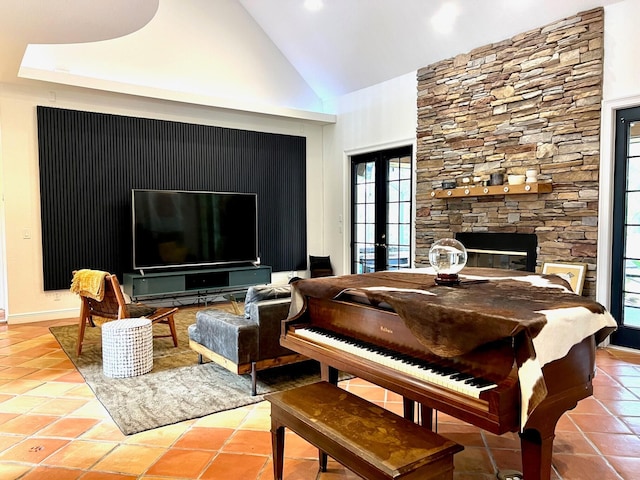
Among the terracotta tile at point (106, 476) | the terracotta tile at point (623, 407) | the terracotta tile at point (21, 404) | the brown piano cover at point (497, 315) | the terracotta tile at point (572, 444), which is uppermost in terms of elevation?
the brown piano cover at point (497, 315)

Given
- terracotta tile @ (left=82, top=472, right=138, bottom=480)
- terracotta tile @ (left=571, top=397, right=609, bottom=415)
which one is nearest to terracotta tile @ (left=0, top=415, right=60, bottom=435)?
terracotta tile @ (left=82, top=472, right=138, bottom=480)

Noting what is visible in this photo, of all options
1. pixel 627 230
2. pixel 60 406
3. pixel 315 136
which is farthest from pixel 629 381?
pixel 315 136

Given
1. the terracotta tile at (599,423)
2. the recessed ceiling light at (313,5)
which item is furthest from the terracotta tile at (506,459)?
the recessed ceiling light at (313,5)

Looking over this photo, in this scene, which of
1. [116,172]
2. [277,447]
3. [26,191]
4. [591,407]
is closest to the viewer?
[277,447]

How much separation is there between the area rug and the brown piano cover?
1.41 metres

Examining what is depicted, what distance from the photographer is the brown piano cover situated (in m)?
1.46

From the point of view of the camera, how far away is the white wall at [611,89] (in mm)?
4188

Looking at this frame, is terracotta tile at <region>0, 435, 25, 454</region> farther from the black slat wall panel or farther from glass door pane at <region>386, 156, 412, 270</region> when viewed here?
glass door pane at <region>386, 156, 412, 270</region>

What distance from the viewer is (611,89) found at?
434 cm

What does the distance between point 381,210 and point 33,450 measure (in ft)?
18.0

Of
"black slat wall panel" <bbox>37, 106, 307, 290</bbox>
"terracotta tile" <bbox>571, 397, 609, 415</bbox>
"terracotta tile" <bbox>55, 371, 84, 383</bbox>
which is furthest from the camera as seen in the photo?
"black slat wall panel" <bbox>37, 106, 307, 290</bbox>

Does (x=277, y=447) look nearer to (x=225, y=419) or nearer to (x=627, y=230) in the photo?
(x=225, y=419)

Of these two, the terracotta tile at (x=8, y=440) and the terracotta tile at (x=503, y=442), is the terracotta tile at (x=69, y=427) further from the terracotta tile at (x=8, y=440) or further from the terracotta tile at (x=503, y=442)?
the terracotta tile at (x=503, y=442)

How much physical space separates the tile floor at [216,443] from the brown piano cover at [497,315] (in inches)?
37.8
